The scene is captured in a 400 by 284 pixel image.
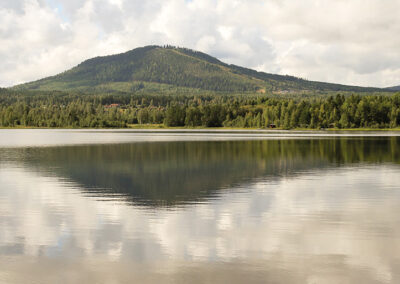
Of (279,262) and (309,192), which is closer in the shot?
(279,262)

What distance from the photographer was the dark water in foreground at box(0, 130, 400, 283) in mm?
15422

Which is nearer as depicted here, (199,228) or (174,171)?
(199,228)

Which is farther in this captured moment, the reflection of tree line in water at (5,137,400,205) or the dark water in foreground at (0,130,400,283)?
the reflection of tree line in water at (5,137,400,205)

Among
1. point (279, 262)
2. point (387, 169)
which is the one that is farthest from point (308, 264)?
point (387, 169)

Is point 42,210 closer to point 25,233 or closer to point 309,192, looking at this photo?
point 25,233

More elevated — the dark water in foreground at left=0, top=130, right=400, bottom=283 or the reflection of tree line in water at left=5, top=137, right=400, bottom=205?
the reflection of tree line in water at left=5, top=137, right=400, bottom=205

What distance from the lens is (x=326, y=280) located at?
47.8ft

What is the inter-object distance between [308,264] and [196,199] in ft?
45.9

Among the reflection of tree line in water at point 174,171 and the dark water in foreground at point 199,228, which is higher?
the reflection of tree line in water at point 174,171

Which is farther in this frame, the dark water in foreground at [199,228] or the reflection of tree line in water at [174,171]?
the reflection of tree line in water at [174,171]

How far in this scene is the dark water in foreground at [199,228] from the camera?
1542cm

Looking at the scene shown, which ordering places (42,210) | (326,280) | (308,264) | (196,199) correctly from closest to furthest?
(326,280)
(308,264)
(42,210)
(196,199)

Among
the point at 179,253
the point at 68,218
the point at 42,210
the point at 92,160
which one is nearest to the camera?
the point at 179,253

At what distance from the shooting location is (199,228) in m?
21.4
